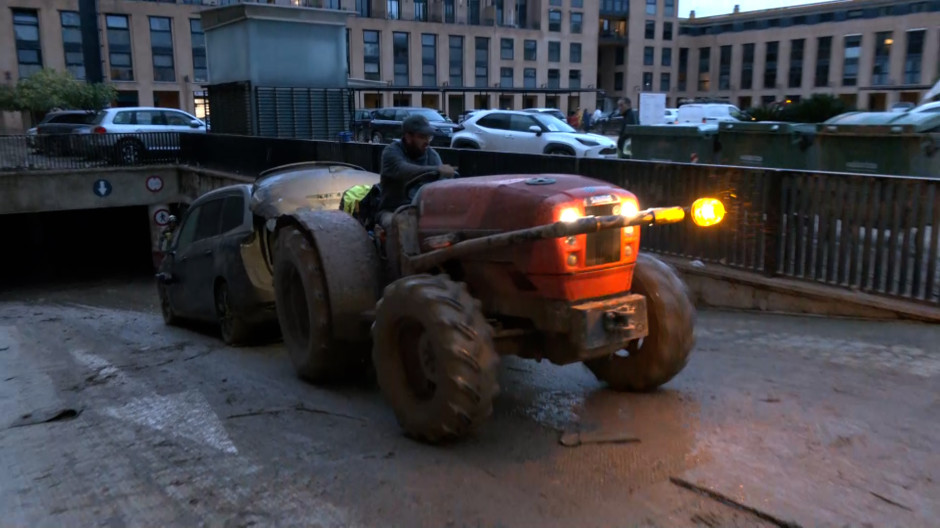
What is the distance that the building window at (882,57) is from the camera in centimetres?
7150

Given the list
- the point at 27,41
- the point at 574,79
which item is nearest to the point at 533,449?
the point at 27,41

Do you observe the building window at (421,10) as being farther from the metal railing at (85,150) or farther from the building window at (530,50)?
the metal railing at (85,150)

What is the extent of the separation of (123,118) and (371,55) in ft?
148

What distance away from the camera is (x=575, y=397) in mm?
5410

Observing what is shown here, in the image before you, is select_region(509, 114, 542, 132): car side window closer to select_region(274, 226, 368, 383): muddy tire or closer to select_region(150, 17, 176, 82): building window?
select_region(274, 226, 368, 383): muddy tire

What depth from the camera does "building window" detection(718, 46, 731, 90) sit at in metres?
85.6

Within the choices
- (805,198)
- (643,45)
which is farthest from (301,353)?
(643,45)

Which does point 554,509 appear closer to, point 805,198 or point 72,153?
point 805,198

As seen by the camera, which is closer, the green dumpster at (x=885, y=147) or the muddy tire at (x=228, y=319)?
the muddy tire at (x=228, y=319)

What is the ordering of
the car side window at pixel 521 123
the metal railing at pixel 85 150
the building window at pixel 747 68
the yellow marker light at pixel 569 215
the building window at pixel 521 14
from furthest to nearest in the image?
1. the building window at pixel 747 68
2. the building window at pixel 521 14
3. the car side window at pixel 521 123
4. the metal railing at pixel 85 150
5. the yellow marker light at pixel 569 215

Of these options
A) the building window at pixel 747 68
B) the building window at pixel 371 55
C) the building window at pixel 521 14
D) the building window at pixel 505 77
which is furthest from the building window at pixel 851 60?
the building window at pixel 371 55

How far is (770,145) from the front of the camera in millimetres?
12688

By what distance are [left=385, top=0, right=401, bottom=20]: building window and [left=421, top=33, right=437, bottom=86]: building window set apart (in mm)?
3025

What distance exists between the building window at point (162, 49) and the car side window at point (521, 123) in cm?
4469
